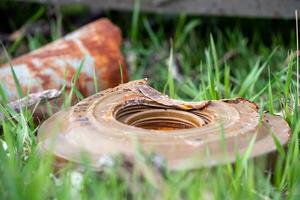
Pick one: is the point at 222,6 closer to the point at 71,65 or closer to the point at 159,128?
the point at 71,65

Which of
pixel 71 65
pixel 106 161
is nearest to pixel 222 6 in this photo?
pixel 71 65

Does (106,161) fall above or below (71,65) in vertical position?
above

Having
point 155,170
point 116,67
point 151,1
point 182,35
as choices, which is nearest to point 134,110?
point 155,170

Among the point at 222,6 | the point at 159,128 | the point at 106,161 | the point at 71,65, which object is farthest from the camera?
the point at 222,6

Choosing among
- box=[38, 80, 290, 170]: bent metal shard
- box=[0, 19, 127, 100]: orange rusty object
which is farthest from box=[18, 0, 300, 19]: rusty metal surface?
box=[38, 80, 290, 170]: bent metal shard

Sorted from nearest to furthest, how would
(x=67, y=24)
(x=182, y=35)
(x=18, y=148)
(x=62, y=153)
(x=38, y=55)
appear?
(x=62, y=153) < (x=18, y=148) < (x=38, y=55) < (x=182, y=35) < (x=67, y=24)

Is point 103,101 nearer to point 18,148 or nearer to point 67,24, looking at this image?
point 18,148

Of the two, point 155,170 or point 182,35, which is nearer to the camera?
point 155,170
